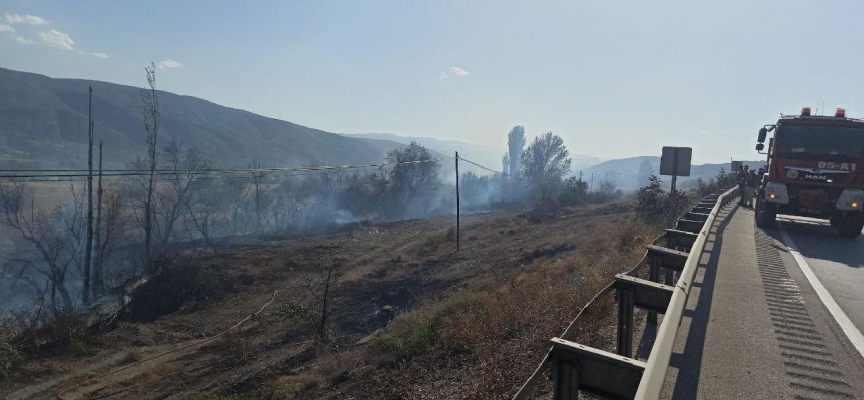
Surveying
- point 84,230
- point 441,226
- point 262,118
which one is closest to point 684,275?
point 441,226

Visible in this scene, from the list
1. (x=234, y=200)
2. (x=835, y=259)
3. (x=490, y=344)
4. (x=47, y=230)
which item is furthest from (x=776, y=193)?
(x=234, y=200)

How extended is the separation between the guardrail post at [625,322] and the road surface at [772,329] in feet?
1.41

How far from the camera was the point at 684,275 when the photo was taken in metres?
4.77

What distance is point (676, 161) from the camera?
1328 centimetres

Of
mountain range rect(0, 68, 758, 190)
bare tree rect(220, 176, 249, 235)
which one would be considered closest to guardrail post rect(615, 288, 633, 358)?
bare tree rect(220, 176, 249, 235)

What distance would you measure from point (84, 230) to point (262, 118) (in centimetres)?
15681

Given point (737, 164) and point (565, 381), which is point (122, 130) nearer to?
point (737, 164)

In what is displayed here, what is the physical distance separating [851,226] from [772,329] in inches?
387

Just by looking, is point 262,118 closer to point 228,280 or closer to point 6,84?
point 6,84

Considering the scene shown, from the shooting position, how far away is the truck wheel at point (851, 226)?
483 inches

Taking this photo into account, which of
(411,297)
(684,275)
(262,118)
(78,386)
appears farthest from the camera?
(262,118)

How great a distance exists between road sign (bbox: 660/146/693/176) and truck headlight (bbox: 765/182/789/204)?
7.44 ft

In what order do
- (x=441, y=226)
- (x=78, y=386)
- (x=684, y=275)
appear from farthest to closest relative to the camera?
(x=441, y=226), (x=78, y=386), (x=684, y=275)

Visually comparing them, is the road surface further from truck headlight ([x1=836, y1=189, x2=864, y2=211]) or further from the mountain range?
the mountain range
